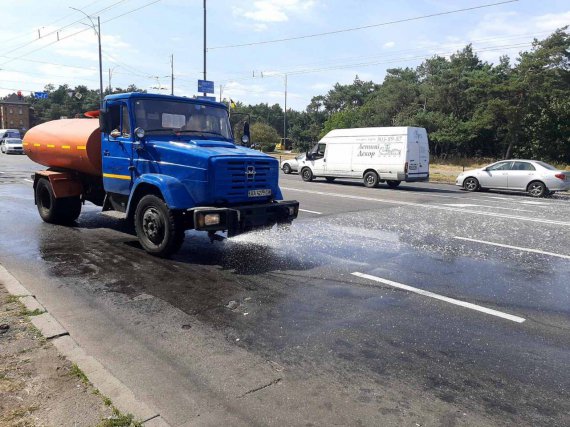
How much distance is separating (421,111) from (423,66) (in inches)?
772

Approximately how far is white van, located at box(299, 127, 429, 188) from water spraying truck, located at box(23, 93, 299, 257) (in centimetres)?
1259

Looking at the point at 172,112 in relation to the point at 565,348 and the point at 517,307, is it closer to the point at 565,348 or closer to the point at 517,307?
the point at 517,307

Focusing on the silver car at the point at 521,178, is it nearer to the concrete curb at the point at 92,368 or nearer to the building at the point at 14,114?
the concrete curb at the point at 92,368

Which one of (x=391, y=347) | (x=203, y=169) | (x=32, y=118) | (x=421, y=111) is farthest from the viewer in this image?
(x=32, y=118)

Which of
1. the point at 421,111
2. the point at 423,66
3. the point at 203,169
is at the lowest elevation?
the point at 203,169

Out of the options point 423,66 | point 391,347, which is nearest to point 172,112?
point 391,347

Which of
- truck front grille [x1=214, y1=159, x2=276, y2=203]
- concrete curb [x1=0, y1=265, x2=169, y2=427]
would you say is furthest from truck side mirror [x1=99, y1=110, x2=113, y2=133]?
concrete curb [x1=0, y1=265, x2=169, y2=427]

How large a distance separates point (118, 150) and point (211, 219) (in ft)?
8.32

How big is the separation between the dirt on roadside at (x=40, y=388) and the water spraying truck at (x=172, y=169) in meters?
2.83

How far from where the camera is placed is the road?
337cm

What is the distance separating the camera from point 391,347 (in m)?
4.27

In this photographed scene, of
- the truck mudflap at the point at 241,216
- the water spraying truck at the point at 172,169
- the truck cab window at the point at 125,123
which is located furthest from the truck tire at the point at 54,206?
the truck mudflap at the point at 241,216

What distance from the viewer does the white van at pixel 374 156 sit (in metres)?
20.4

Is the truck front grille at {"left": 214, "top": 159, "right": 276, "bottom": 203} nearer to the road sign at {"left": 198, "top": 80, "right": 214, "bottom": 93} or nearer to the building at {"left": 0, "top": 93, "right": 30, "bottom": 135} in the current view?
the road sign at {"left": 198, "top": 80, "right": 214, "bottom": 93}
